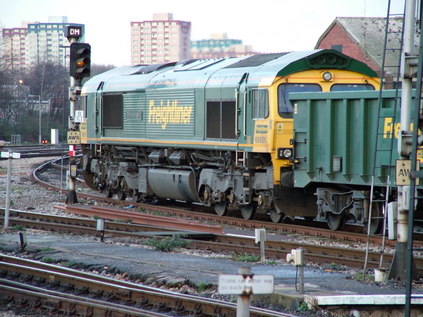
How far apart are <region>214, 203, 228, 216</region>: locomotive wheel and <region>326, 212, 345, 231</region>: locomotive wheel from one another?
374 centimetres

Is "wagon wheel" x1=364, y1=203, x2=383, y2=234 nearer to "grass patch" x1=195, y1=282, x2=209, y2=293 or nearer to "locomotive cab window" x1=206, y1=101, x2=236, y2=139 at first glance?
"locomotive cab window" x1=206, y1=101, x2=236, y2=139

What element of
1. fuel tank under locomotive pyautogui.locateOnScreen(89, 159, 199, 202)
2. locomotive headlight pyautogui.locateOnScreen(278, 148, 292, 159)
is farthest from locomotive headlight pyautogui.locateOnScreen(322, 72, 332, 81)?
fuel tank under locomotive pyautogui.locateOnScreen(89, 159, 199, 202)

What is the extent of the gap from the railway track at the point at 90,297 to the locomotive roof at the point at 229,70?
27.3 feet

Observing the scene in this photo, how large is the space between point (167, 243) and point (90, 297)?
4.32 m

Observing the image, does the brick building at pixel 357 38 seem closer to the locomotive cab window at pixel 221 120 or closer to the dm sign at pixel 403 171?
the locomotive cab window at pixel 221 120

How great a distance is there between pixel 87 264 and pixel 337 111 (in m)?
6.66

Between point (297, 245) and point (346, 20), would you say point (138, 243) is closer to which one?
point (297, 245)

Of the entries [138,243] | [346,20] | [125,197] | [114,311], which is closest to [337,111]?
[138,243]

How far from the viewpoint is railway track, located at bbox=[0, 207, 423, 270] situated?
13578 mm

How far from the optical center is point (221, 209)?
2098 centimetres

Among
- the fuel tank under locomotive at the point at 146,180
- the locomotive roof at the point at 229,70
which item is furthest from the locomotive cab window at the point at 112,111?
the fuel tank under locomotive at the point at 146,180

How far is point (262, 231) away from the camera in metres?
13.4

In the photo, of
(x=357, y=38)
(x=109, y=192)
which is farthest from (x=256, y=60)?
(x=357, y=38)

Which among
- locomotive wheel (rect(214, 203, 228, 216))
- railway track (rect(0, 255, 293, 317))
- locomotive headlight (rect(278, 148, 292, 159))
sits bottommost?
locomotive wheel (rect(214, 203, 228, 216))
